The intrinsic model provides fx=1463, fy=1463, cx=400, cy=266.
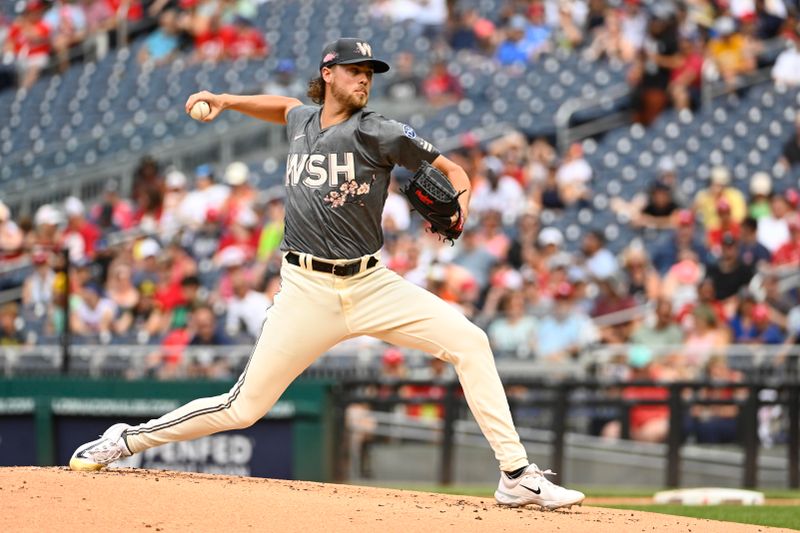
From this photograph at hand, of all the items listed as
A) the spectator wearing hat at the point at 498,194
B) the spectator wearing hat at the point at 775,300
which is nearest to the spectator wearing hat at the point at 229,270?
the spectator wearing hat at the point at 498,194

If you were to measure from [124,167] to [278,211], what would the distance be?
3895mm

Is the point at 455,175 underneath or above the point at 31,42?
underneath

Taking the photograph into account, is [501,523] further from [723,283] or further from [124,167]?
[124,167]

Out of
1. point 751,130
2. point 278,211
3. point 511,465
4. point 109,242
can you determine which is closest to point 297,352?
point 511,465

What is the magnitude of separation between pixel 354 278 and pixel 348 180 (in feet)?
1.30

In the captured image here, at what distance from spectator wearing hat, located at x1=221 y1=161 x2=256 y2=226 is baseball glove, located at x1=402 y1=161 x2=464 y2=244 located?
885 cm

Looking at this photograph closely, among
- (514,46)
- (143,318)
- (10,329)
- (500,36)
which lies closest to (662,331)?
(143,318)

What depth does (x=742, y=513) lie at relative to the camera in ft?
25.8

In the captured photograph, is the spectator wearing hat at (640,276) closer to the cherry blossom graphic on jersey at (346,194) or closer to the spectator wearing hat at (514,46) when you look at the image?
the spectator wearing hat at (514,46)

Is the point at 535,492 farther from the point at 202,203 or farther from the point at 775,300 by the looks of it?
the point at 202,203

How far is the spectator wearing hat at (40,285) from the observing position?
517 inches

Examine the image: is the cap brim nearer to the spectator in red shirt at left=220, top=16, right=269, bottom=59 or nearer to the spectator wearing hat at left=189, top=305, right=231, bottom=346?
the spectator wearing hat at left=189, top=305, right=231, bottom=346

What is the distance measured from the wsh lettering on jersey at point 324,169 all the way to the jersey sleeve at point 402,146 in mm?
150

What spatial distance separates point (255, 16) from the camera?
2025 centimetres
